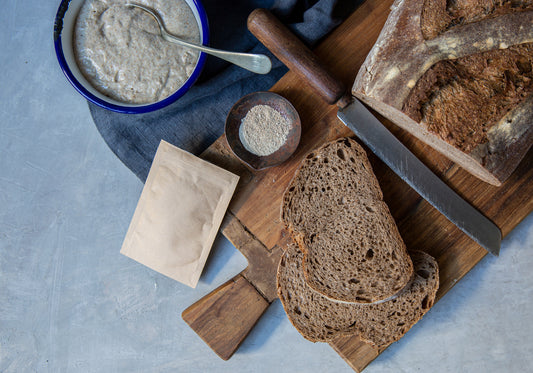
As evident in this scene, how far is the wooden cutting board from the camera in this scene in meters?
2.23

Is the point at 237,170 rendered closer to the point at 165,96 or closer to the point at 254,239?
the point at 254,239

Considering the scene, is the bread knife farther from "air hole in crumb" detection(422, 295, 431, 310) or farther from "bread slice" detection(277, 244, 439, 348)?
"air hole in crumb" detection(422, 295, 431, 310)

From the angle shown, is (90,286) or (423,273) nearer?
(423,273)

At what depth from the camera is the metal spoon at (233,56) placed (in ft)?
6.44

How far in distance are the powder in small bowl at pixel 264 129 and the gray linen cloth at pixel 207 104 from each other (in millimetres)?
204

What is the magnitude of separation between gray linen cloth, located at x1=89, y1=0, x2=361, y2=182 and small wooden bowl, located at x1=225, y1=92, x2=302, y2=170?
0.44 ft

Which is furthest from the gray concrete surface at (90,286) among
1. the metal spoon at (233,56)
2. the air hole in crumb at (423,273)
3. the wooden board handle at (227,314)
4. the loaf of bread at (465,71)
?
the loaf of bread at (465,71)

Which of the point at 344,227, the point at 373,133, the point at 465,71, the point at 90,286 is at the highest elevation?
the point at 465,71

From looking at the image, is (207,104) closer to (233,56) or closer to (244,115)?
(244,115)

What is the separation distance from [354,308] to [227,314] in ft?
2.36

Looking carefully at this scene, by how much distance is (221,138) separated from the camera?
2291mm

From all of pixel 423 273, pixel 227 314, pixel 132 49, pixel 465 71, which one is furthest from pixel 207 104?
pixel 423 273

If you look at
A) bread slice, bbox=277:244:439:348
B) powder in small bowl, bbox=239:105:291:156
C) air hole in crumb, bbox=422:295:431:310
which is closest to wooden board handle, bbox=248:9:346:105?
powder in small bowl, bbox=239:105:291:156

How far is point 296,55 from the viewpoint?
203cm
